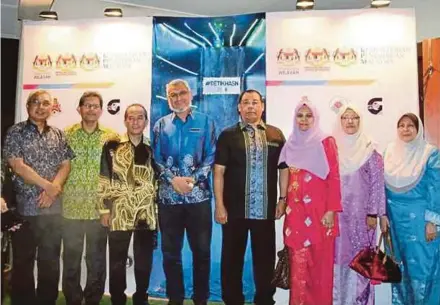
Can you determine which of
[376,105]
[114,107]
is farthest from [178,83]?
[376,105]

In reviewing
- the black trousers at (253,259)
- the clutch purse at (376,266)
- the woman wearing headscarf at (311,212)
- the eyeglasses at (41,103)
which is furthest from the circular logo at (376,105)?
the eyeglasses at (41,103)

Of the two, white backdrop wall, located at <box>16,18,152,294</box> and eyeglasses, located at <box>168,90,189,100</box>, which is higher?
white backdrop wall, located at <box>16,18,152,294</box>

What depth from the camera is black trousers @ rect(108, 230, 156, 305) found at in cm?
328

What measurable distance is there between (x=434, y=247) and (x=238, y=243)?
4.00 ft

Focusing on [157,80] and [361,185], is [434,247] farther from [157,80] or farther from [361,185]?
[157,80]

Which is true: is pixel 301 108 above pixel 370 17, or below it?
below

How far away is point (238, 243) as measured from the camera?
321 centimetres

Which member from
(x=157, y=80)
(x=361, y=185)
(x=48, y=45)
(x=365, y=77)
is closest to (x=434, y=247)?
(x=361, y=185)

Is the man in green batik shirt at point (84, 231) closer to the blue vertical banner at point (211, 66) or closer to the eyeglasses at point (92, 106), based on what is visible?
the eyeglasses at point (92, 106)

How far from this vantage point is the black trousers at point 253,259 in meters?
3.19

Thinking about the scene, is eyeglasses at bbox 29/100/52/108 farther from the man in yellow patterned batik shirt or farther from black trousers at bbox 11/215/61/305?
black trousers at bbox 11/215/61/305

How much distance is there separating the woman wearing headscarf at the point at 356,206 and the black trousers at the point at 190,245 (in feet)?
2.74

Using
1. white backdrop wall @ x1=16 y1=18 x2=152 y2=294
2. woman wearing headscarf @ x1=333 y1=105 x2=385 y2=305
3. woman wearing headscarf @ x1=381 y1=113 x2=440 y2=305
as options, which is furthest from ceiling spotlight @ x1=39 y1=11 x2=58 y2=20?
woman wearing headscarf @ x1=381 y1=113 x2=440 y2=305

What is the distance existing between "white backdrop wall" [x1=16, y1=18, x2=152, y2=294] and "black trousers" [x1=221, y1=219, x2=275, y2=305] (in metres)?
0.91
